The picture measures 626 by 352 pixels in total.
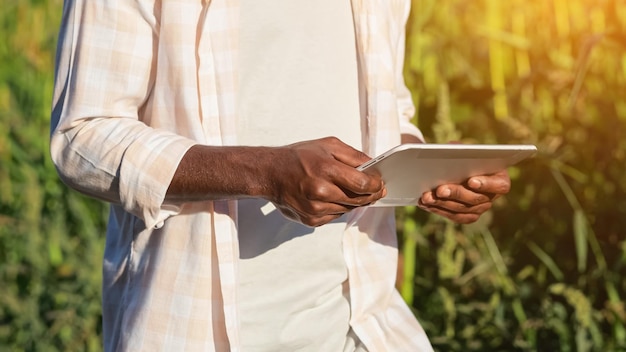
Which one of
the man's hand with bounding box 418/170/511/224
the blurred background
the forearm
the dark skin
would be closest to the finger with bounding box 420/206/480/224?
the man's hand with bounding box 418/170/511/224

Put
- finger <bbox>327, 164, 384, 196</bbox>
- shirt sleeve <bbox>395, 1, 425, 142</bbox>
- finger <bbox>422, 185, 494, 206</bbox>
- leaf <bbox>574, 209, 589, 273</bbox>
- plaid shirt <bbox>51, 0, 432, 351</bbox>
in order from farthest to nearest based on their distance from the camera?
leaf <bbox>574, 209, 589, 273</bbox>
shirt sleeve <bbox>395, 1, 425, 142</bbox>
finger <bbox>422, 185, 494, 206</bbox>
plaid shirt <bbox>51, 0, 432, 351</bbox>
finger <bbox>327, 164, 384, 196</bbox>

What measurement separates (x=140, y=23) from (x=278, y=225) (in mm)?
388

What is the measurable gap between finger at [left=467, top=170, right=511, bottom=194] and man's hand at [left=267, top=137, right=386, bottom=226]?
0.27 m

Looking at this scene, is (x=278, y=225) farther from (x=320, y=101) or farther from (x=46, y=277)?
(x=46, y=277)

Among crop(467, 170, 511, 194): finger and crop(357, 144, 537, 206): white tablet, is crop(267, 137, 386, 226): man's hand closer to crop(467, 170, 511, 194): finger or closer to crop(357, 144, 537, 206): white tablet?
crop(357, 144, 537, 206): white tablet

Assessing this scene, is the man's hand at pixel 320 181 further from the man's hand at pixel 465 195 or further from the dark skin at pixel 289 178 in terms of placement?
the man's hand at pixel 465 195

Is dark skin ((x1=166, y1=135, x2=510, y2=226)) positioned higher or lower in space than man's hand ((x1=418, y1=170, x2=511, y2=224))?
higher

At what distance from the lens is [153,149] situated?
5.54 feet

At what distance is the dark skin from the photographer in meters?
1.60

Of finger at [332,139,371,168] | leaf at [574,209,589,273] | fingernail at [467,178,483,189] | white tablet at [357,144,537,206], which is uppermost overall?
finger at [332,139,371,168]

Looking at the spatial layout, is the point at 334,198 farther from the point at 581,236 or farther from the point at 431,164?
the point at 581,236

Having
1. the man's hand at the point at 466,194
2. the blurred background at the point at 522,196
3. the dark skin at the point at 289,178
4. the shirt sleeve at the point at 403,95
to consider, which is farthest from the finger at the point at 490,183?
the blurred background at the point at 522,196

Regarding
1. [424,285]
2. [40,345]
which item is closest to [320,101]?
[424,285]

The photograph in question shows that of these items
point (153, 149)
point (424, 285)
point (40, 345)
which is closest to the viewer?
point (153, 149)
